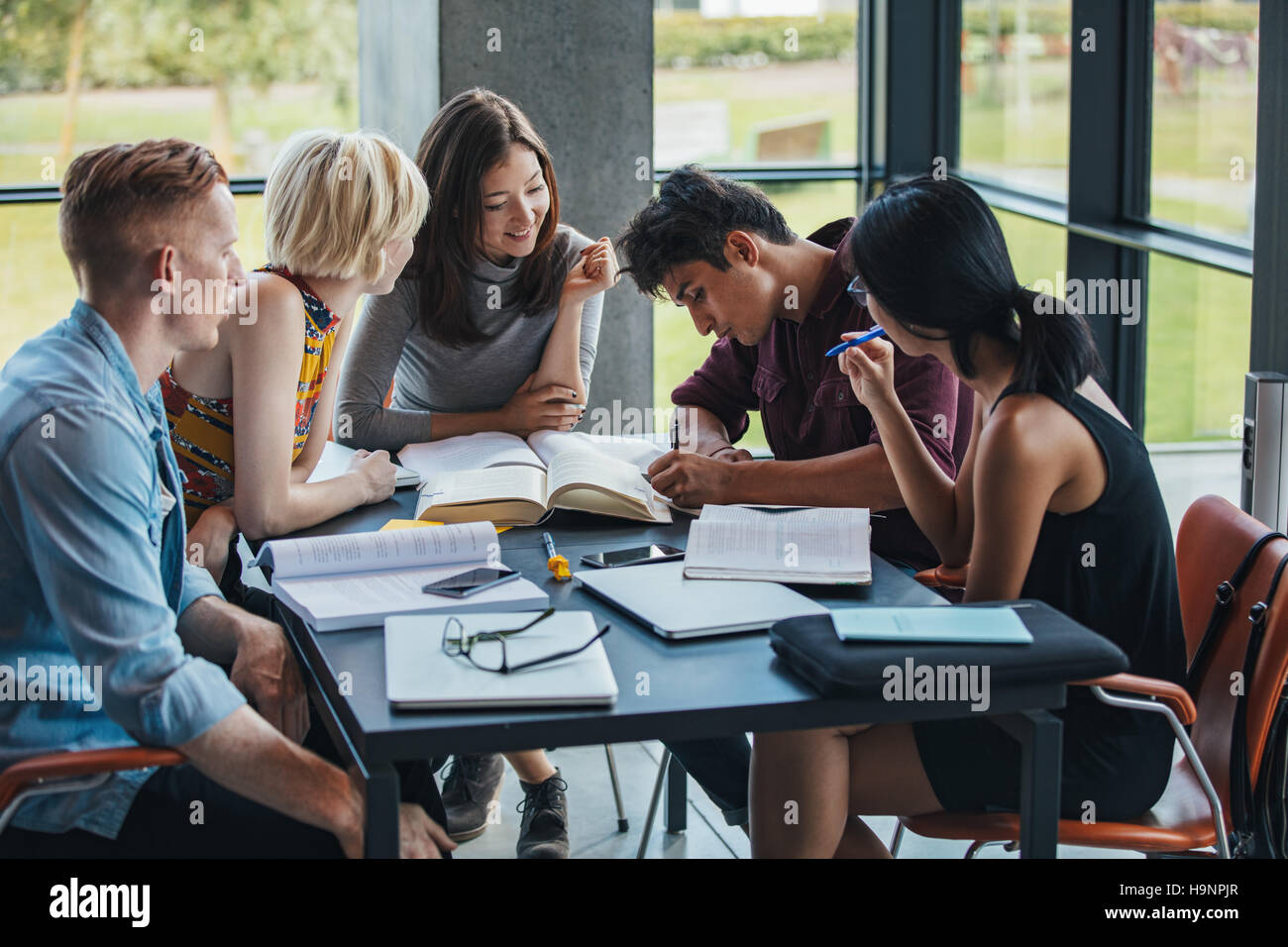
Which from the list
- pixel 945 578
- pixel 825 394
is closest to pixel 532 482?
pixel 825 394

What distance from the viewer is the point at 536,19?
439 centimetres

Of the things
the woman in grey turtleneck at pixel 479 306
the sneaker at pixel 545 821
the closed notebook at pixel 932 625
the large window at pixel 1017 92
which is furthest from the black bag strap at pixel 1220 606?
the large window at pixel 1017 92

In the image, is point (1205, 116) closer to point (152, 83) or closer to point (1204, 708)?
point (1204, 708)

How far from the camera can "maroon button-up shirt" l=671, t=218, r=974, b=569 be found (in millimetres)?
2549

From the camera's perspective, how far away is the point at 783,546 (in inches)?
83.8

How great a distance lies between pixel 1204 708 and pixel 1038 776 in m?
0.52

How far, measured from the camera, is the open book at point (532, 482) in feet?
7.72

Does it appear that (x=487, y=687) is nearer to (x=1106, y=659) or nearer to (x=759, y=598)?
(x=759, y=598)

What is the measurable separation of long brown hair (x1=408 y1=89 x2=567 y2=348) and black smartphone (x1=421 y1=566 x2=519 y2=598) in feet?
3.85

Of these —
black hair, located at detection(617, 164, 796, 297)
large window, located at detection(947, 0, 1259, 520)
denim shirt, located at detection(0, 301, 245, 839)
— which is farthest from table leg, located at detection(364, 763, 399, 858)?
large window, located at detection(947, 0, 1259, 520)

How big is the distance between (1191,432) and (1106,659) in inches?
132

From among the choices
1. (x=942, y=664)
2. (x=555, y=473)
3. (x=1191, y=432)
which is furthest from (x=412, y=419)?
(x=1191, y=432)

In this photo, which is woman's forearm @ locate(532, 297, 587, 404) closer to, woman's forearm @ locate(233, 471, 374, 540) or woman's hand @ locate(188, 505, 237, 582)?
woman's forearm @ locate(233, 471, 374, 540)
